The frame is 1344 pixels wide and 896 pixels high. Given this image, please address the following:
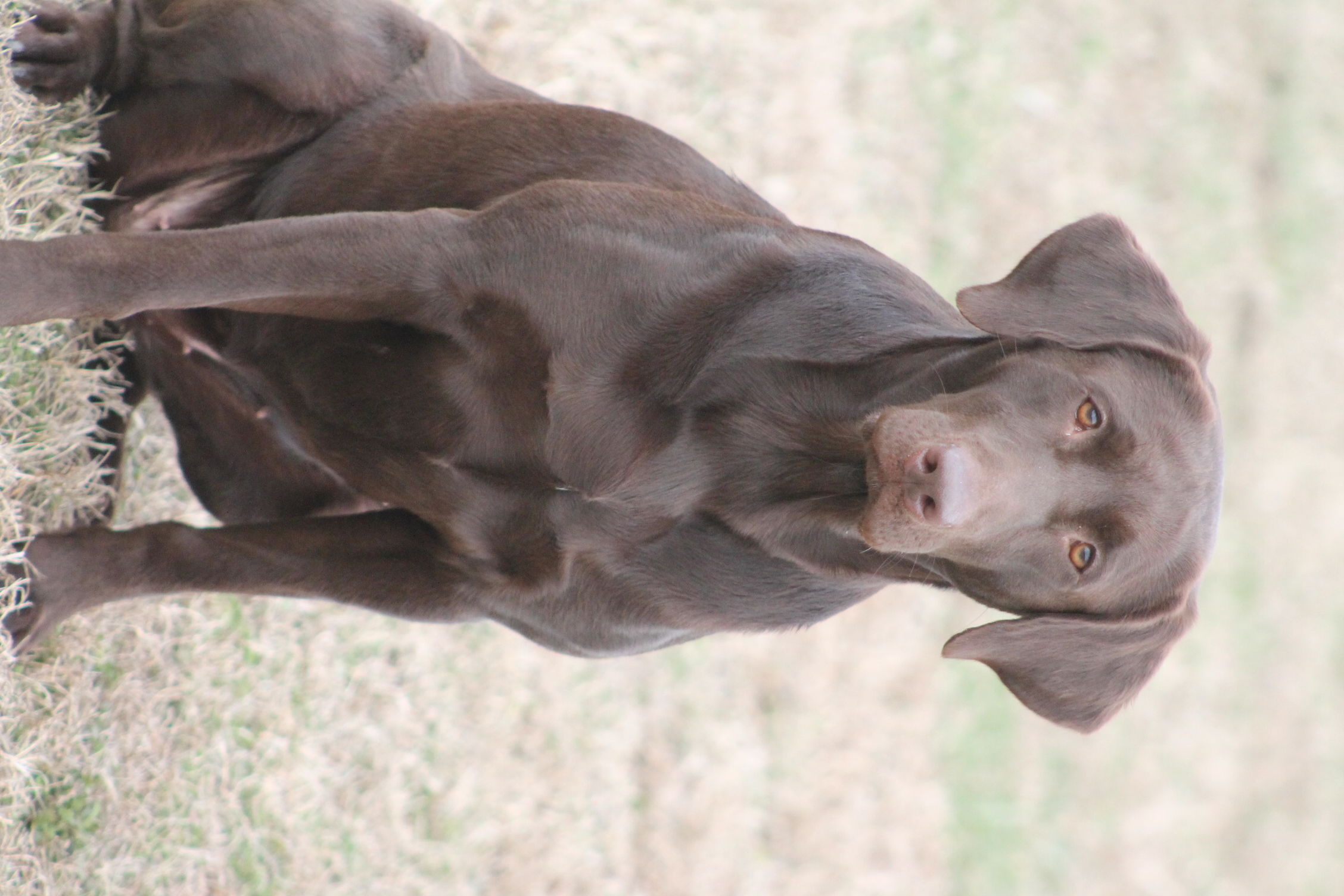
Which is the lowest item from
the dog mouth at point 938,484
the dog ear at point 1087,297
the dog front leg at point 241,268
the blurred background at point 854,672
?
the blurred background at point 854,672

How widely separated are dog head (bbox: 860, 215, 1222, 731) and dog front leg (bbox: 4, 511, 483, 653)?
1.21 metres

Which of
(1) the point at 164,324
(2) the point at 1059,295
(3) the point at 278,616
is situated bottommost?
(3) the point at 278,616

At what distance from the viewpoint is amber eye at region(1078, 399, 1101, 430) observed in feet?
10.7

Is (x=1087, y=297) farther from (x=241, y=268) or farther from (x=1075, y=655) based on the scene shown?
(x=241, y=268)

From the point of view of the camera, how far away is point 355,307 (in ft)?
10.6

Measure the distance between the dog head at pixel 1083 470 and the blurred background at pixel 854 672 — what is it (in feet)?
7.94

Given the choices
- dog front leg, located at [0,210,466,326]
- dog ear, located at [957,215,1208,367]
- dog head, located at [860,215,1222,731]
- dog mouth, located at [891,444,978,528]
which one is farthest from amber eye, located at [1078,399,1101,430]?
dog front leg, located at [0,210,466,326]

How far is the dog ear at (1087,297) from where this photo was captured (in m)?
A: 3.09

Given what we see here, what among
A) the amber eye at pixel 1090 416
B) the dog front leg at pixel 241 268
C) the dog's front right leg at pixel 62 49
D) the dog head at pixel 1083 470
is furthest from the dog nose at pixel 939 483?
the dog's front right leg at pixel 62 49

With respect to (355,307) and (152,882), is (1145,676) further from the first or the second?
(152,882)

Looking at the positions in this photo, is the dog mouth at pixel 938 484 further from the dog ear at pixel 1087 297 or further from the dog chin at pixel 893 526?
the dog ear at pixel 1087 297

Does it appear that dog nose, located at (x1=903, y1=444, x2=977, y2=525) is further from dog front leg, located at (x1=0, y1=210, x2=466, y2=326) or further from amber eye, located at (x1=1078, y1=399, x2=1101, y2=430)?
dog front leg, located at (x1=0, y1=210, x2=466, y2=326)

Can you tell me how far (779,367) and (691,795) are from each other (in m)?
3.41

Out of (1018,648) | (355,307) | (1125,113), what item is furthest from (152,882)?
(1125,113)
